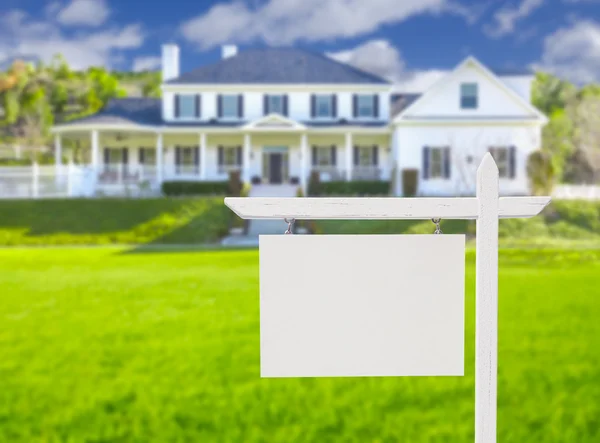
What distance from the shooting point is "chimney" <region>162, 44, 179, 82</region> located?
3142 cm

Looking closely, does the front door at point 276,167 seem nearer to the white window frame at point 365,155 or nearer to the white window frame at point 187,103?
the white window frame at point 365,155

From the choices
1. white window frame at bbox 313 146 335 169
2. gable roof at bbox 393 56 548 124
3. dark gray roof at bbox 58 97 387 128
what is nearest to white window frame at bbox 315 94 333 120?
dark gray roof at bbox 58 97 387 128

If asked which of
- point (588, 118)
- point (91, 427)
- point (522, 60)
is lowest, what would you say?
point (91, 427)

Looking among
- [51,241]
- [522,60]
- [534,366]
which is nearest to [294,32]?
[522,60]

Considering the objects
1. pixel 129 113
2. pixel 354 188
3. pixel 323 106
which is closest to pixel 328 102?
pixel 323 106

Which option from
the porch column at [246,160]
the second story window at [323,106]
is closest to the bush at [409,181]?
the second story window at [323,106]

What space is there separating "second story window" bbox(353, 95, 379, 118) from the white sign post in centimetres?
2821

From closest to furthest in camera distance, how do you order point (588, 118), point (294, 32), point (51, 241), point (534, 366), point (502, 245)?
point (534, 366)
point (502, 245)
point (51, 241)
point (588, 118)
point (294, 32)

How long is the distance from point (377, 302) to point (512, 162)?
2492 centimetres

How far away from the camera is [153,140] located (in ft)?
99.1

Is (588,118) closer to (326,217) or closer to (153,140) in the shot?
(153,140)

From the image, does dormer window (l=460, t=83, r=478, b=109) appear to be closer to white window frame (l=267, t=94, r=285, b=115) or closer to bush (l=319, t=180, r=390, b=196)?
bush (l=319, t=180, r=390, b=196)

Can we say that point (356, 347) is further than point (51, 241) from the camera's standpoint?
No

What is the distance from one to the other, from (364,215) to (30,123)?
50.8 meters
